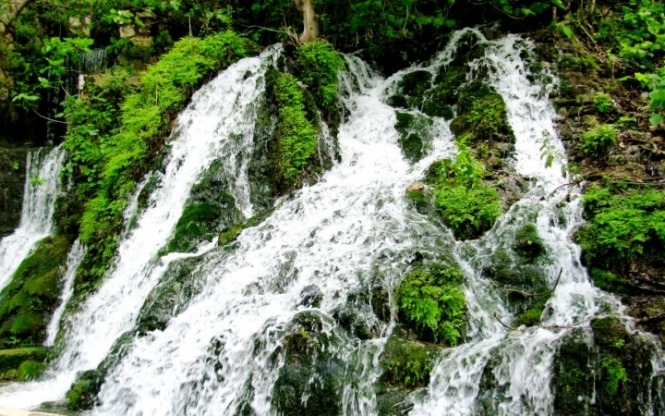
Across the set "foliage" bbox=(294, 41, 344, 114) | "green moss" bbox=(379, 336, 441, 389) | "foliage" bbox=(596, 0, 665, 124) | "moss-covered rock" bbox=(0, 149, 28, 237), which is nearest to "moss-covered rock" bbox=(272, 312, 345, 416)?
"green moss" bbox=(379, 336, 441, 389)

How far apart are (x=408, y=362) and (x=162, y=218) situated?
15.8 ft

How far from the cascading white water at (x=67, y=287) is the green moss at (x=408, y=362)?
524 cm

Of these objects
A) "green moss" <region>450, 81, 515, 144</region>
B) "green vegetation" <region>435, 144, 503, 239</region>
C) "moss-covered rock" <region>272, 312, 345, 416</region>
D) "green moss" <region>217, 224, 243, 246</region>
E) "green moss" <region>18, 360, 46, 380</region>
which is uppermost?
"green moss" <region>450, 81, 515, 144</region>

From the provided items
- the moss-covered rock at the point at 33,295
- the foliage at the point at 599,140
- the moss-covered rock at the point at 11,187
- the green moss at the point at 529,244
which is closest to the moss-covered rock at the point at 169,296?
the moss-covered rock at the point at 33,295

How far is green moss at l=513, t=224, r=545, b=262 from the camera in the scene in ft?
17.7

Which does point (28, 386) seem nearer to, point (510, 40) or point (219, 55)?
point (219, 55)

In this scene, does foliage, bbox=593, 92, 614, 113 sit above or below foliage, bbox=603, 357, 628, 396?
above

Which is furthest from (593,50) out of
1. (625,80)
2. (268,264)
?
(268,264)

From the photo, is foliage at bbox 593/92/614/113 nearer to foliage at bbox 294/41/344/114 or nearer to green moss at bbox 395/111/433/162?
green moss at bbox 395/111/433/162

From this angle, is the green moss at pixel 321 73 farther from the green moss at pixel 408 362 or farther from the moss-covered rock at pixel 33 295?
the green moss at pixel 408 362

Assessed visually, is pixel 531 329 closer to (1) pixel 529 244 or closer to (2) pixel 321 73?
(1) pixel 529 244

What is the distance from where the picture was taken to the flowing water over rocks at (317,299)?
4.27 metres

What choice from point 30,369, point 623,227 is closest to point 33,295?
point 30,369

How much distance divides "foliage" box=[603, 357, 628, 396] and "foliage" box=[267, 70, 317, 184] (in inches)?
207
